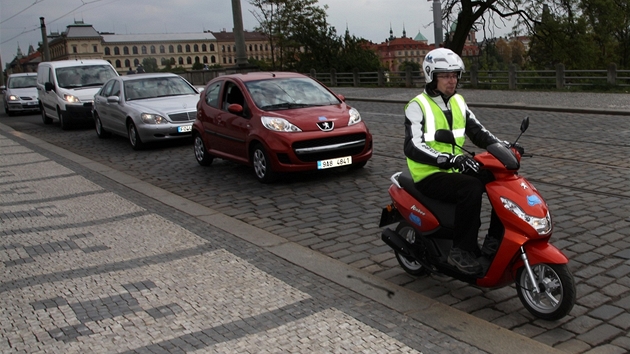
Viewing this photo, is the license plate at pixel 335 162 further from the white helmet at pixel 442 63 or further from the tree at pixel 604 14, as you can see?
the tree at pixel 604 14

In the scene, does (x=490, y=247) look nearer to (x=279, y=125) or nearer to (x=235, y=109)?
(x=279, y=125)

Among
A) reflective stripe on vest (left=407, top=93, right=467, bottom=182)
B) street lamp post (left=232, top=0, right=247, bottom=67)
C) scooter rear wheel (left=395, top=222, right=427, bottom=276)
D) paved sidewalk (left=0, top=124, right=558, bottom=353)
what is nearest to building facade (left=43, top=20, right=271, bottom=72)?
street lamp post (left=232, top=0, right=247, bottom=67)

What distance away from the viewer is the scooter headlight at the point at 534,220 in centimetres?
421

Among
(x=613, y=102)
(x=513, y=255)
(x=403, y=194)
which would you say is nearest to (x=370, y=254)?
(x=403, y=194)

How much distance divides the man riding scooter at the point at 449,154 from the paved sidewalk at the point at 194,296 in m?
0.56

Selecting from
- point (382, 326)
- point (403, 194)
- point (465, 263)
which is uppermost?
point (403, 194)

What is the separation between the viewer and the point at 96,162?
42.5 feet

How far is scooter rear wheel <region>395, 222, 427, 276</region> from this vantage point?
5.19 metres

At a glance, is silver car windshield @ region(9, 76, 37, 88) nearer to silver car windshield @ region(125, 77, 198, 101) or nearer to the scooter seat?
silver car windshield @ region(125, 77, 198, 101)

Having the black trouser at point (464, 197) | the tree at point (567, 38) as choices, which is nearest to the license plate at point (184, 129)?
the black trouser at point (464, 197)

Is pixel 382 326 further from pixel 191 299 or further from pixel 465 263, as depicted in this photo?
pixel 191 299

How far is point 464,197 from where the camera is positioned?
448 centimetres

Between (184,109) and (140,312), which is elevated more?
(184,109)

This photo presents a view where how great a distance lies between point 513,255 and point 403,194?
Answer: 1.06m
